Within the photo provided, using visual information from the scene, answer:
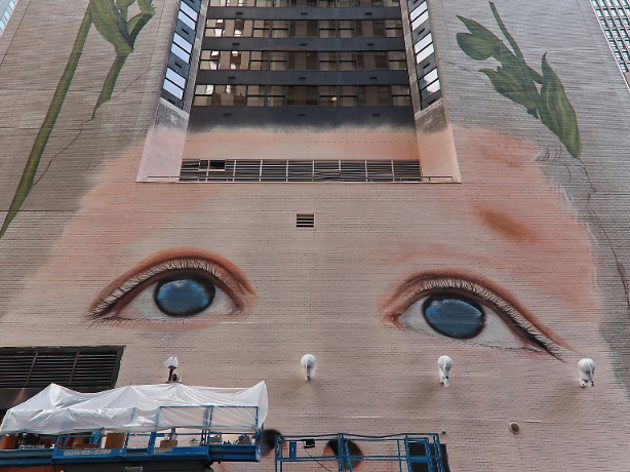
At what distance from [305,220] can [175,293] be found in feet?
18.5

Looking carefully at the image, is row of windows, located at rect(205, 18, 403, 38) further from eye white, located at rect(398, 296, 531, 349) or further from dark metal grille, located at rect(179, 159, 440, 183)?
eye white, located at rect(398, 296, 531, 349)

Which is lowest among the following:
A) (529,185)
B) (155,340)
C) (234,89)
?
(155,340)

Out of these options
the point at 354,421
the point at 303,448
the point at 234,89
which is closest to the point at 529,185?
the point at 354,421

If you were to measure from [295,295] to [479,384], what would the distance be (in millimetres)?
6884

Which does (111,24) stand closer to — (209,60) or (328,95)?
(209,60)

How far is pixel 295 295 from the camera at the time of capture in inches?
690

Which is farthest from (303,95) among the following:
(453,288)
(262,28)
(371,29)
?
(453,288)

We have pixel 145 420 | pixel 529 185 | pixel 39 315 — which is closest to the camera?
pixel 145 420

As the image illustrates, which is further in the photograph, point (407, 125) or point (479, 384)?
point (407, 125)

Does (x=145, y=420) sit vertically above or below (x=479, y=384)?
below

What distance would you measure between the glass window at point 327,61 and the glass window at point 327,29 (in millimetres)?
1728

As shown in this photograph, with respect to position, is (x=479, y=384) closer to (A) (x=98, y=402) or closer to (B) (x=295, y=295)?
(B) (x=295, y=295)

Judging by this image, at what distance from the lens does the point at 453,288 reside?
17.8m

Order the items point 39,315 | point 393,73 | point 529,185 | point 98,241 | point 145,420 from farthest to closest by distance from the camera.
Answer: point 393,73 → point 529,185 → point 98,241 → point 39,315 → point 145,420
